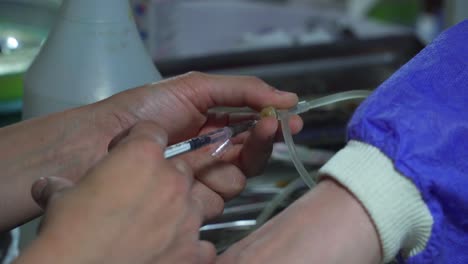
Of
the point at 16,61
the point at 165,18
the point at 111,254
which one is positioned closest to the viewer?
the point at 111,254

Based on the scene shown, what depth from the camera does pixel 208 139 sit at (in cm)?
65

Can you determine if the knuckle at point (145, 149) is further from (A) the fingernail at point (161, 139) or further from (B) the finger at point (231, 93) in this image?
(B) the finger at point (231, 93)

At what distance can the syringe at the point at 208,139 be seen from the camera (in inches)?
22.8

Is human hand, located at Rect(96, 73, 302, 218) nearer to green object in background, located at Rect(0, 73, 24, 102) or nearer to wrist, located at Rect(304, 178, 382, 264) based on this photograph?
wrist, located at Rect(304, 178, 382, 264)

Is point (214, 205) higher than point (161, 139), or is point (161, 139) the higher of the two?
point (161, 139)

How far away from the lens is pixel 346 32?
1465 millimetres

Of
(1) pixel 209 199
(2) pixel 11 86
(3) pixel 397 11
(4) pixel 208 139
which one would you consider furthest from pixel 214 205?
(3) pixel 397 11

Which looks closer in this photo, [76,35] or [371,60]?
[76,35]

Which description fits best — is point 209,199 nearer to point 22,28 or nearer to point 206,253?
point 206,253

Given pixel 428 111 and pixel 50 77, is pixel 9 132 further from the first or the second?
pixel 428 111

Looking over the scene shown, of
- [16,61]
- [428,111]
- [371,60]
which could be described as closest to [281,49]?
[371,60]

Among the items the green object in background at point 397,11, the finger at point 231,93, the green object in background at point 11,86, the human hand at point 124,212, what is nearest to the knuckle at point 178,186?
the human hand at point 124,212

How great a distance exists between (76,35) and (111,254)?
33cm

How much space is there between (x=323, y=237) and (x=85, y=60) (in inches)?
13.4
